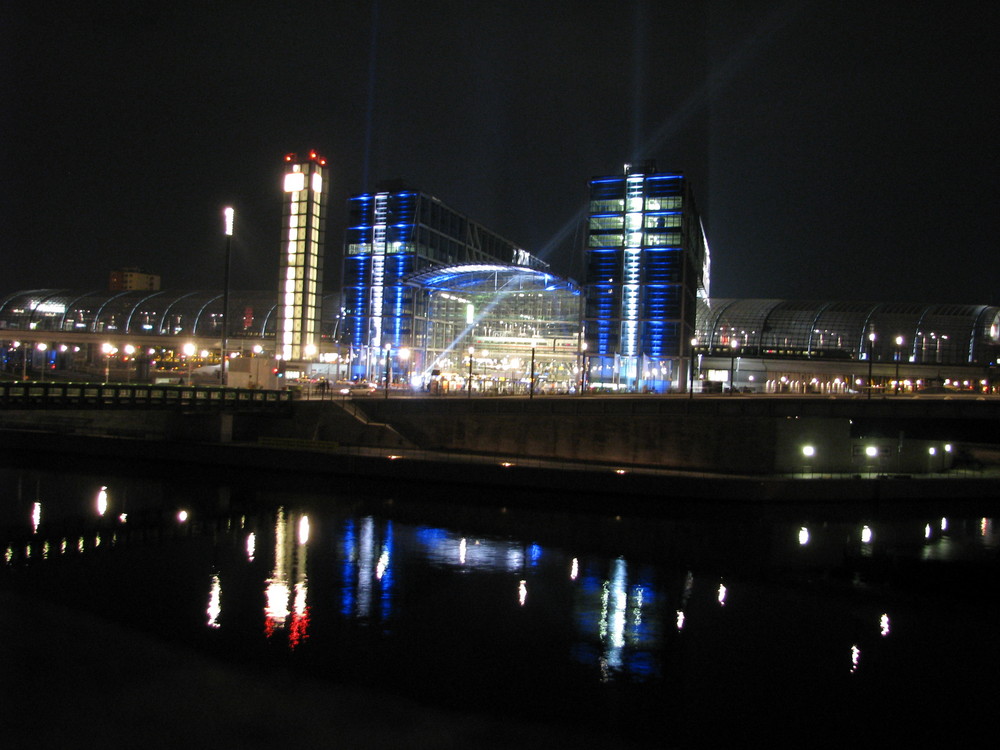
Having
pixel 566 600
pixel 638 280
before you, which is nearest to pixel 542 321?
pixel 638 280

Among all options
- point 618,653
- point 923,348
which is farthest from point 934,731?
point 923,348

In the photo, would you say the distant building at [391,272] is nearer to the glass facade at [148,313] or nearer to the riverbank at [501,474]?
the glass facade at [148,313]

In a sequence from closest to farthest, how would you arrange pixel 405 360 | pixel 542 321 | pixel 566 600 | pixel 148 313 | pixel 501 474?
1. pixel 566 600
2. pixel 501 474
3. pixel 542 321
4. pixel 405 360
5. pixel 148 313

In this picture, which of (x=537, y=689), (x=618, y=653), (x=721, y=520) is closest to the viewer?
(x=537, y=689)

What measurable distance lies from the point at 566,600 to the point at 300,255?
7619 cm

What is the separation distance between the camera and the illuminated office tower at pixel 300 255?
313 feet

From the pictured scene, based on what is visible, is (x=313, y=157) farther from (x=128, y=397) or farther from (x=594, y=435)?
(x=594, y=435)

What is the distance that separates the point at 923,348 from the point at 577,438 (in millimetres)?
78121

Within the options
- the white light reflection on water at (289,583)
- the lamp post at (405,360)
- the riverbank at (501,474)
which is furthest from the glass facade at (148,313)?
the white light reflection on water at (289,583)

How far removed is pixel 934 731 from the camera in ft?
63.0

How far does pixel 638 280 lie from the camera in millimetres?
89188

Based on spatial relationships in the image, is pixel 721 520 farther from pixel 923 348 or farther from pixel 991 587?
pixel 923 348

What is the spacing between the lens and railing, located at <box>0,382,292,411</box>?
140 feet

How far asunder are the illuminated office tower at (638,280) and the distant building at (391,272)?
1178 cm
